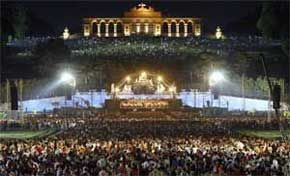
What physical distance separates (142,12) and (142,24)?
6.63ft

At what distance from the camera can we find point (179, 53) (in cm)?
10144

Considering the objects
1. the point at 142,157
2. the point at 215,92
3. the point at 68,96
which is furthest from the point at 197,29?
the point at 142,157

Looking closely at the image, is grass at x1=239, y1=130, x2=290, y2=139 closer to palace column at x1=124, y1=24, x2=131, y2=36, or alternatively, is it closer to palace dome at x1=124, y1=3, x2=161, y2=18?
palace column at x1=124, y1=24, x2=131, y2=36

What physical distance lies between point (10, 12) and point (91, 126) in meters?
14.5

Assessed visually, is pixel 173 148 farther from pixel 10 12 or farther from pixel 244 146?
pixel 10 12

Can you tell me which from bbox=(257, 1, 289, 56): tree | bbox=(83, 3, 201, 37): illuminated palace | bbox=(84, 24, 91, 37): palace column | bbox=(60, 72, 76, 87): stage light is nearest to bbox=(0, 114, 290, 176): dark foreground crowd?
bbox=(257, 1, 289, 56): tree

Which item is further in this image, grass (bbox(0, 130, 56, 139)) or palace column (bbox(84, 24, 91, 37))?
palace column (bbox(84, 24, 91, 37))

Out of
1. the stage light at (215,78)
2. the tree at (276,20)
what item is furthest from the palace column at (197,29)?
the tree at (276,20)

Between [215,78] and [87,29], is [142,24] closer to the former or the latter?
[87,29]

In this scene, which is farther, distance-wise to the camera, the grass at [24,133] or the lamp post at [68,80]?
the lamp post at [68,80]

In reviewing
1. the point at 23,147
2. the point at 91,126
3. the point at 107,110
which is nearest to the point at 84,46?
the point at 107,110

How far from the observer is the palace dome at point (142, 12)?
14562 cm

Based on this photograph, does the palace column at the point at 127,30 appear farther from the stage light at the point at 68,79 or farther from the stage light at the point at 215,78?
the stage light at the point at 215,78

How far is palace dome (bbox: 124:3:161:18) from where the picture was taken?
146 meters
